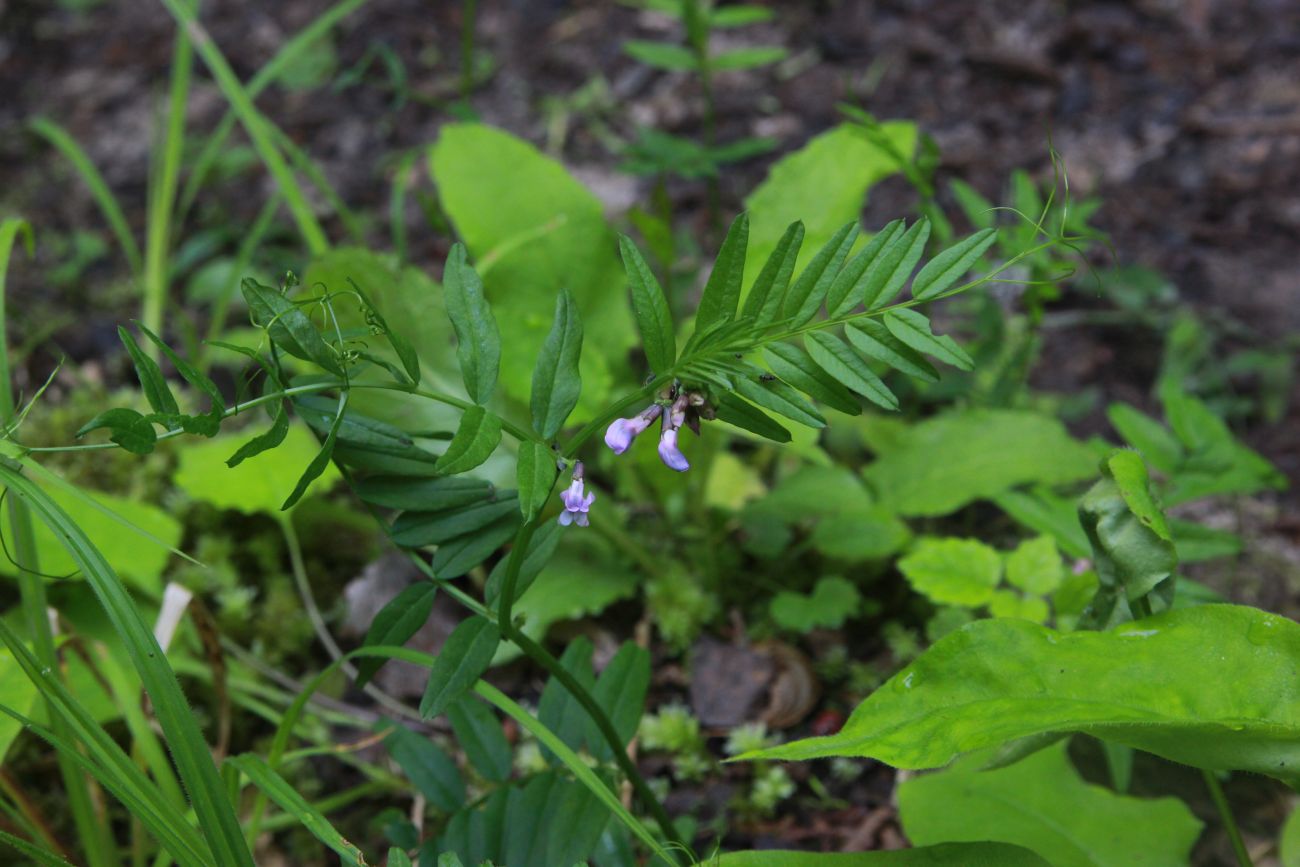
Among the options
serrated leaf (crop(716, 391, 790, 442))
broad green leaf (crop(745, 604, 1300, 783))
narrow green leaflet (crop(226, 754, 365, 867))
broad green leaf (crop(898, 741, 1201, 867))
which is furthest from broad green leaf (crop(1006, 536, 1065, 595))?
narrow green leaflet (crop(226, 754, 365, 867))

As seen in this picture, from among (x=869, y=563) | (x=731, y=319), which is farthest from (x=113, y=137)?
(x=731, y=319)

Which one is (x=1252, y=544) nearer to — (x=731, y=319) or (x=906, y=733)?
(x=906, y=733)

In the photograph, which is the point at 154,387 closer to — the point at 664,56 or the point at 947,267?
the point at 947,267

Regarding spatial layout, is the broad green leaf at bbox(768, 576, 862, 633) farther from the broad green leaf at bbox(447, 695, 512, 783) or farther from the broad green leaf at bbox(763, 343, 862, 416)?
the broad green leaf at bbox(763, 343, 862, 416)

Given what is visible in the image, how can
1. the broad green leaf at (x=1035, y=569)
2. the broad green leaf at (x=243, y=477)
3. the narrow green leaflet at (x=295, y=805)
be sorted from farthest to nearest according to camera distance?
the broad green leaf at (x=243, y=477), the broad green leaf at (x=1035, y=569), the narrow green leaflet at (x=295, y=805)

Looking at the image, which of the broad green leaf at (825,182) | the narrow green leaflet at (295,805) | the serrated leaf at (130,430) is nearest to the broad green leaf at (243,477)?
the narrow green leaflet at (295,805)

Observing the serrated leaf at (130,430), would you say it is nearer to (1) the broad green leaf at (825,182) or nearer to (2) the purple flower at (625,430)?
(2) the purple flower at (625,430)

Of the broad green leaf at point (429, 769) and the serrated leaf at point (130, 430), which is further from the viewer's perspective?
the broad green leaf at point (429, 769)
